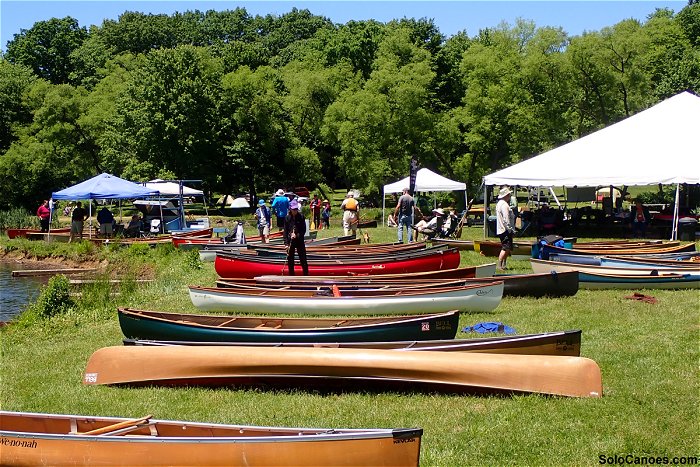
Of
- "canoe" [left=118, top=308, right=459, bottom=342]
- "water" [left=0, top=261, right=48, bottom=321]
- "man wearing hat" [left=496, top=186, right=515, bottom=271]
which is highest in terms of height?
"man wearing hat" [left=496, top=186, right=515, bottom=271]

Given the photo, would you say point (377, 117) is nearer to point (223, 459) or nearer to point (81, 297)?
point (81, 297)

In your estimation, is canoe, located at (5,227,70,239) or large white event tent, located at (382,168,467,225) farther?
→ canoe, located at (5,227,70,239)

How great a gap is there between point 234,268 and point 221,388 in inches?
326

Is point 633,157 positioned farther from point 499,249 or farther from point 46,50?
point 46,50

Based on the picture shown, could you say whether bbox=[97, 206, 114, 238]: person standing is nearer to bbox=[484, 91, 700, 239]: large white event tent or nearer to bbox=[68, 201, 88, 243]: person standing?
bbox=[68, 201, 88, 243]: person standing

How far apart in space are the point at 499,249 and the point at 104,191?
15.7 meters

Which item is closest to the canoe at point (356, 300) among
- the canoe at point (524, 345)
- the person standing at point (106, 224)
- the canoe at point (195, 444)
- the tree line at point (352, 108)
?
the canoe at point (524, 345)

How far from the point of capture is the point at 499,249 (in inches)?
723

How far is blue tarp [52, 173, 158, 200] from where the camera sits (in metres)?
27.2

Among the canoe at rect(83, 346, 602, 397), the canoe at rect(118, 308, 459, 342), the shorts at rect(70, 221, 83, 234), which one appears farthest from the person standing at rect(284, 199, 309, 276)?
the shorts at rect(70, 221, 83, 234)

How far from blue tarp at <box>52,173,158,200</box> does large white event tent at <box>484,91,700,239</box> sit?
13.2m

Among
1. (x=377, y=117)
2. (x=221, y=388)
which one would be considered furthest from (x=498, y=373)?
(x=377, y=117)

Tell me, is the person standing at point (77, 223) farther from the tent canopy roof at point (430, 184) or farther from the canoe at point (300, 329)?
the canoe at point (300, 329)

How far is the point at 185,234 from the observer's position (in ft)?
89.0
